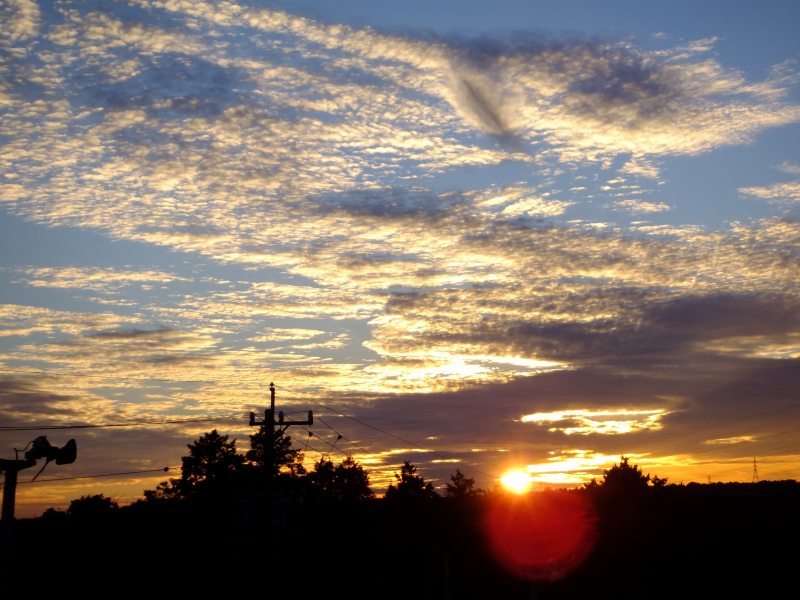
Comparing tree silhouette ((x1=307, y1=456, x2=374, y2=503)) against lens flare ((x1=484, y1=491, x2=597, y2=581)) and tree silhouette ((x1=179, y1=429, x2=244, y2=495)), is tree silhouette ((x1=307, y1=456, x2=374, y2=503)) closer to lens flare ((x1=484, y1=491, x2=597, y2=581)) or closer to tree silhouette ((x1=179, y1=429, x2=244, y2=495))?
tree silhouette ((x1=179, y1=429, x2=244, y2=495))

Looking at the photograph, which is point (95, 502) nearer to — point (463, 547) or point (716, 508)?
point (463, 547)

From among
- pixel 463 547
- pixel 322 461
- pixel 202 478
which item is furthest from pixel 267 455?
pixel 322 461

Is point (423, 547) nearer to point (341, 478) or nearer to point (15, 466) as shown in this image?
point (15, 466)

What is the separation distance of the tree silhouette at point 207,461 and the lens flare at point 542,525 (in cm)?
6652

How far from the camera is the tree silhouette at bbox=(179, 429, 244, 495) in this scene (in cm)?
12256

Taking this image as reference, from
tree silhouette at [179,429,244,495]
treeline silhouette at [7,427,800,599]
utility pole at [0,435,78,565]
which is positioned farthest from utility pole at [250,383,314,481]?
tree silhouette at [179,429,244,495]

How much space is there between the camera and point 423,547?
1874 inches

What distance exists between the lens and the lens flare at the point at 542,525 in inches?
1523

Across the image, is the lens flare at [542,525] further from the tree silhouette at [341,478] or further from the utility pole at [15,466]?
the tree silhouette at [341,478]

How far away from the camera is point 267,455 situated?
54.8 metres

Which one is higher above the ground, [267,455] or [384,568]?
[267,455]

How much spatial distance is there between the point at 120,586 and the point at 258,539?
8.18m

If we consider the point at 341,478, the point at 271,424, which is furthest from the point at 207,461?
the point at 271,424

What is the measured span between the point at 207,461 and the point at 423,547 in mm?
81733
